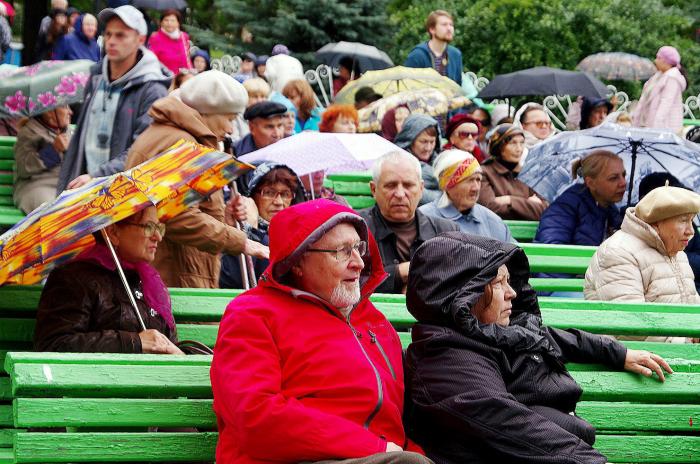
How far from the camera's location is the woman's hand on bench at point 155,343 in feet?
17.6

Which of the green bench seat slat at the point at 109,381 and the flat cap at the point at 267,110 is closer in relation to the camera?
the green bench seat slat at the point at 109,381

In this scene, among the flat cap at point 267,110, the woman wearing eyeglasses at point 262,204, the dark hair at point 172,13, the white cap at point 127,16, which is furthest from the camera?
the dark hair at point 172,13

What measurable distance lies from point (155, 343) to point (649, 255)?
10.7ft

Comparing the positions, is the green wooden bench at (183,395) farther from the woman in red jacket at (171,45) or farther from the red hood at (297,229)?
the woman in red jacket at (171,45)

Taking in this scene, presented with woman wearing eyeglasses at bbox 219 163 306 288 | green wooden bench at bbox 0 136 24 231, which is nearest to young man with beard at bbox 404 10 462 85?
green wooden bench at bbox 0 136 24 231

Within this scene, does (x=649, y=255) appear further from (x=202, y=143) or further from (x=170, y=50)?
(x=170, y=50)

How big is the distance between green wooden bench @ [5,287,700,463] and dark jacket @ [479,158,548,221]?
12.6ft

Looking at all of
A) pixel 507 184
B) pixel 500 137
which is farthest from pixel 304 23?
pixel 507 184

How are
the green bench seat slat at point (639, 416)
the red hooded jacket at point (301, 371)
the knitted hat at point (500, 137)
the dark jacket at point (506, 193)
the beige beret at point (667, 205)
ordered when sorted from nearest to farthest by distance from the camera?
the red hooded jacket at point (301, 371) < the green bench seat slat at point (639, 416) < the beige beret at point (667, 205) < the dark jacket at point (506, 193) < the knitted hat at point (500, 137)

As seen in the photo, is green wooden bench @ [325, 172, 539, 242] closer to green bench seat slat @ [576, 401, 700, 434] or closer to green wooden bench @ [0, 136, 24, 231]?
green wooden bench @ [0, 136, 24, 231]

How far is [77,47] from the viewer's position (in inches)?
732

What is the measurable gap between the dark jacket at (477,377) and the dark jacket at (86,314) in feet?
3.89

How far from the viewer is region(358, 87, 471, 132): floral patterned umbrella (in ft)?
44.1

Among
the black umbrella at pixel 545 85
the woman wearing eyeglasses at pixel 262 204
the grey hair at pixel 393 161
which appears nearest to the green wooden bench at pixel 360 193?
the woman wearing eyeglasses at pixel 262 204
